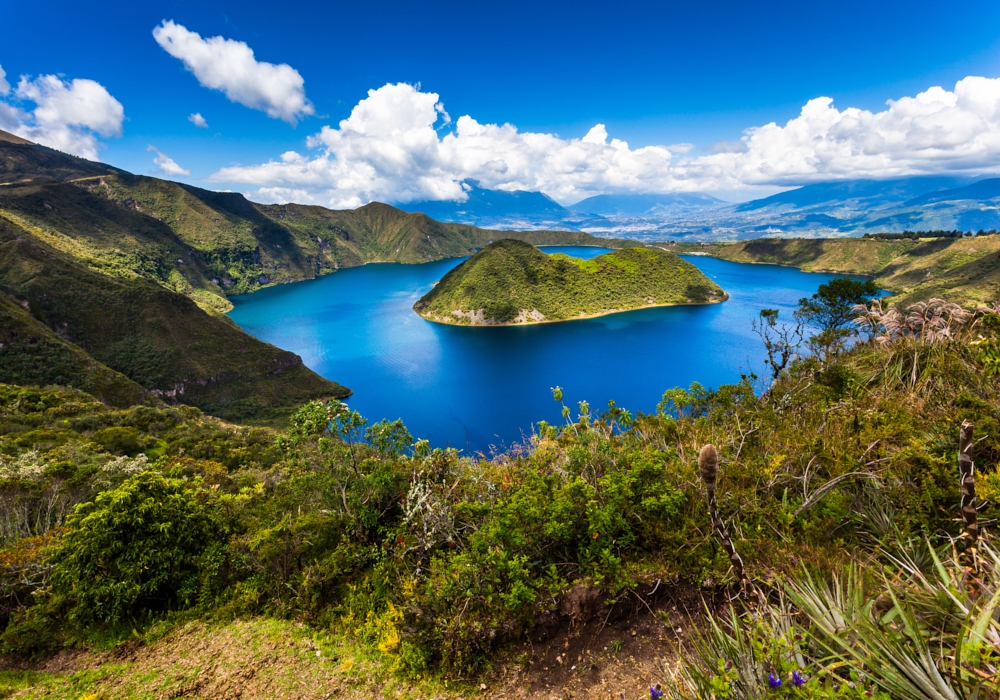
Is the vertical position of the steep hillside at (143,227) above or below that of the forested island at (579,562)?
above

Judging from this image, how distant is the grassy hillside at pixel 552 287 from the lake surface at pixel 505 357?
14.2 feet

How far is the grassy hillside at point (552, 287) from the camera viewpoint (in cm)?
9162

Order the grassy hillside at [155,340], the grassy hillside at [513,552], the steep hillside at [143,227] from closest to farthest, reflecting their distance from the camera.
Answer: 1. the grassy hillside at [513,552]
2. the grassy hillside at [155,340]
3. the steep hillside at [143,227]

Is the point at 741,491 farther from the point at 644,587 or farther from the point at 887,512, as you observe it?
the point at 644,587

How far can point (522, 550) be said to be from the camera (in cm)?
672

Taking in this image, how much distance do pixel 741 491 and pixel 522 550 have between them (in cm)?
367

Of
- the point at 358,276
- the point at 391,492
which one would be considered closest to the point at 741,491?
the point at 391,492

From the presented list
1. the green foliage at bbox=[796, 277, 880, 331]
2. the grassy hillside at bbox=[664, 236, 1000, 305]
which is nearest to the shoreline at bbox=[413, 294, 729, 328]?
the grassy hillside at bbox=[664, 236, 1000, 305]

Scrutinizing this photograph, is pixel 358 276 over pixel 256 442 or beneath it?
over

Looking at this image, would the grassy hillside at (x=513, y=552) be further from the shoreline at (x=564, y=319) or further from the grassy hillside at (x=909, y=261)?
the shoreline at (x=564, y=319)

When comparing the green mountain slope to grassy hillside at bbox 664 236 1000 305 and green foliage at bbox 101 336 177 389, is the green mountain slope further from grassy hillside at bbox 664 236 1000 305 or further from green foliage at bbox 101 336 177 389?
grassy hillside at bbox 664 236 1000 305

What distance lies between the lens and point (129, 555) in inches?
313

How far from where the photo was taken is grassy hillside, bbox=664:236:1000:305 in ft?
244

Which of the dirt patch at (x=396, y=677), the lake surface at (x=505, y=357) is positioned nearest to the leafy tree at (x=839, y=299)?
the lake surface at (x=505, y=357)
